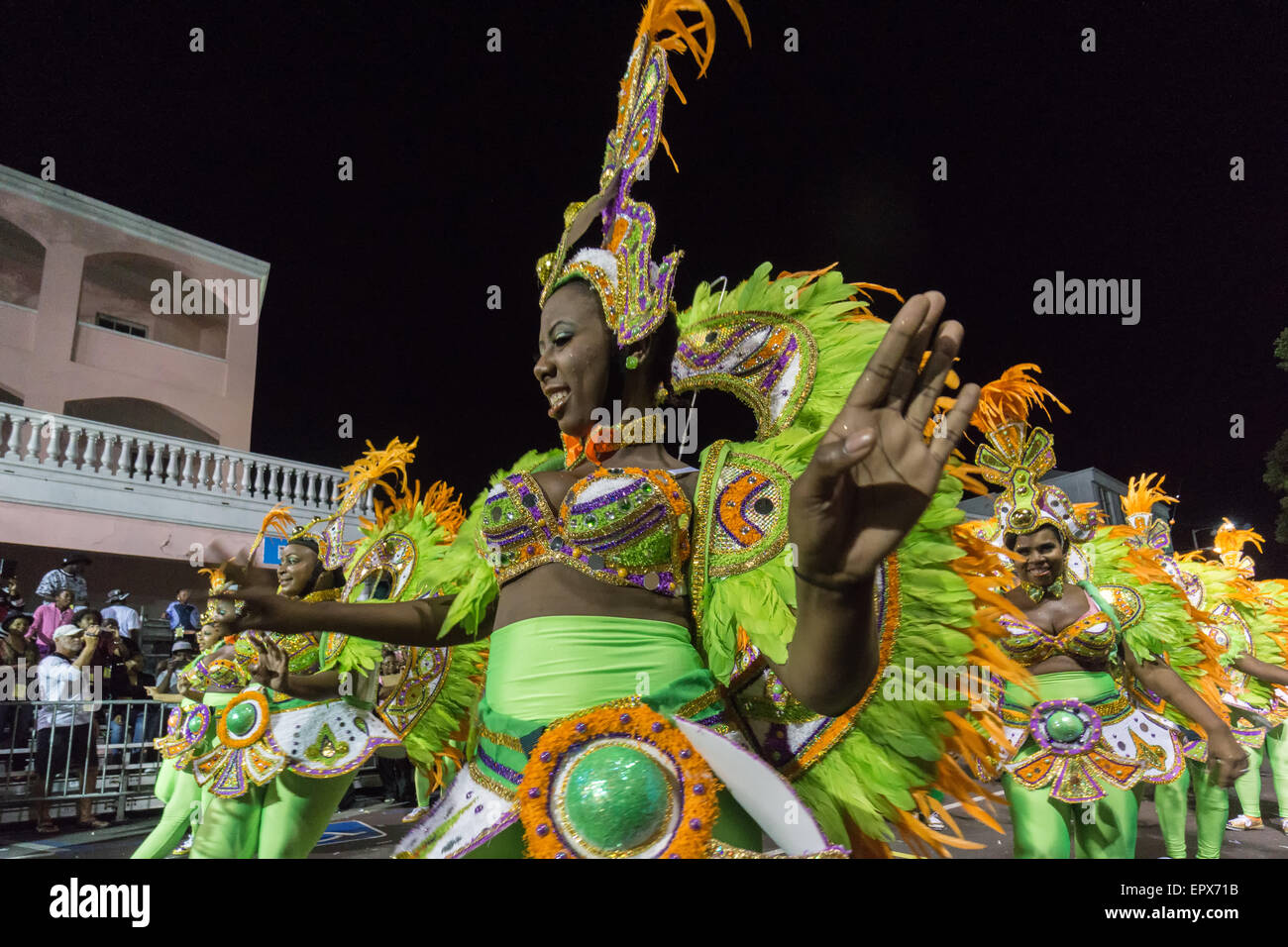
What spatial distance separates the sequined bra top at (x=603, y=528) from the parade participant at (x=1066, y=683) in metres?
2.09

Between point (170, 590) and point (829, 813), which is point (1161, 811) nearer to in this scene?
point (829, 813)

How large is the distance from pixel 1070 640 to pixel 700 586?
2909 mm

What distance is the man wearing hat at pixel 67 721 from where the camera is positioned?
677 centimetres

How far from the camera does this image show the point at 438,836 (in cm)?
169

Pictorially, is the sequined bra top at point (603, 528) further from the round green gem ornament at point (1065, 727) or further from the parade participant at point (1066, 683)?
the round green gem ornament at point (1065, 727)

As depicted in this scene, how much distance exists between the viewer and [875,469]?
4.21ft

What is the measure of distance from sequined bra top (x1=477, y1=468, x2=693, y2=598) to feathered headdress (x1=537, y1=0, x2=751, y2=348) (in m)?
0.38

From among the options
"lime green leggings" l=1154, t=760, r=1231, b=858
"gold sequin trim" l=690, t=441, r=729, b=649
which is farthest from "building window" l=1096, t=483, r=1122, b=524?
"gold sequin trim" l=690, t=441, r=729, b=649

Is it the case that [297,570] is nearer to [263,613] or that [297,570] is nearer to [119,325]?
[263,613]

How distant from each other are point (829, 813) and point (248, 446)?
13959 millimetres

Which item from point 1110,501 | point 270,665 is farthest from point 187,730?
point 1110,501

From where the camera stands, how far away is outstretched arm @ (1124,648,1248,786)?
3.31 meters

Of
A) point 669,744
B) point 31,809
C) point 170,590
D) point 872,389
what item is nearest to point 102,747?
point 31,809

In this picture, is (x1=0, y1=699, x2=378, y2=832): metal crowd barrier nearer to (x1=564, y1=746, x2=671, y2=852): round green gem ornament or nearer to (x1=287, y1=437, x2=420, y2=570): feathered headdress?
(x1=287, y1=437, x2=420, y2=570): feathered headdress
